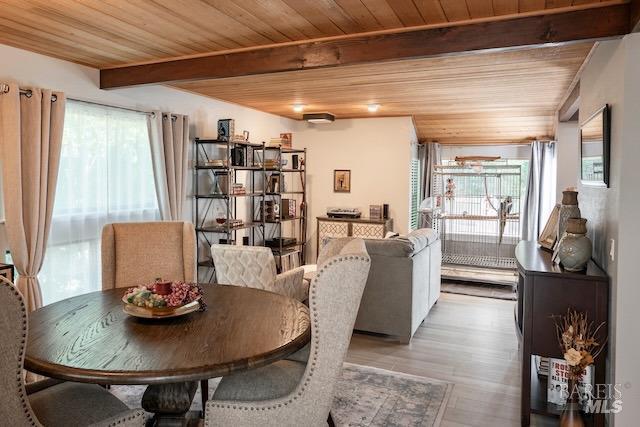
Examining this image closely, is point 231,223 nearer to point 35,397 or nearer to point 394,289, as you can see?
point 394,289

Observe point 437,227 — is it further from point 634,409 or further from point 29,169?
point 29,169

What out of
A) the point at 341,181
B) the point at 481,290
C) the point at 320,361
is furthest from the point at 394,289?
the point at 341,181

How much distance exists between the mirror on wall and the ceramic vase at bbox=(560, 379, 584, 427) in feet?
3.92

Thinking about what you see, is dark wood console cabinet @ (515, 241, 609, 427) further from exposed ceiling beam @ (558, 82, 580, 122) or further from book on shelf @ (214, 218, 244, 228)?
book on shelf @ (214, 218, 244, 228)

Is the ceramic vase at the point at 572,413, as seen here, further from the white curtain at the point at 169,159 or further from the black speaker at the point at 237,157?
the black speaker at the point at 237,157

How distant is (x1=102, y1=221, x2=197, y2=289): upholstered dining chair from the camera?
3.10 m

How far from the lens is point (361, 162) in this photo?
271 inches

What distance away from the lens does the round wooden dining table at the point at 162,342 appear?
158 cm

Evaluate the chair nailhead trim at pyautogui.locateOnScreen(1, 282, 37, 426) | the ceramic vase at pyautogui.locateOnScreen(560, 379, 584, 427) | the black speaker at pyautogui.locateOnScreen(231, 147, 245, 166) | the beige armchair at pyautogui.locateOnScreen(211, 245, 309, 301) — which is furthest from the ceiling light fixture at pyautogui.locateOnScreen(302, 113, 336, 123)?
the chair nailhead trim at pyautogui.locateOnScreen(1, 282, 37, 426)

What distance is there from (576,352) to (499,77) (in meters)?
2.54

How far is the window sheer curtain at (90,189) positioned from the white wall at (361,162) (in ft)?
10.2

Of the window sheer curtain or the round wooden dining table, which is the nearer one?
the round wooden dining table

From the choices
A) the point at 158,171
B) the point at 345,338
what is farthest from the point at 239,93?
the point at 345,338

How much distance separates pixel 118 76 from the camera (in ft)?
12.9
